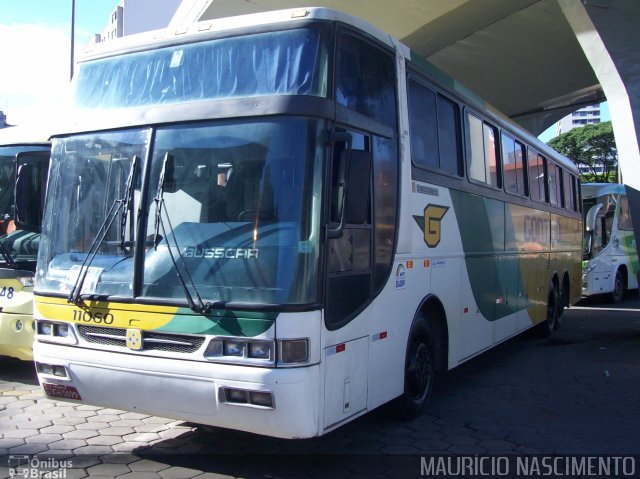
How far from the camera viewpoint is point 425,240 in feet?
19.4

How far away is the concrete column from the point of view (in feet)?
34.5

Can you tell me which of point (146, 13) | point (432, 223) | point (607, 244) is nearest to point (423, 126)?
point (432, 223)

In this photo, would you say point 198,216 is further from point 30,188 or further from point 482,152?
point 482,152

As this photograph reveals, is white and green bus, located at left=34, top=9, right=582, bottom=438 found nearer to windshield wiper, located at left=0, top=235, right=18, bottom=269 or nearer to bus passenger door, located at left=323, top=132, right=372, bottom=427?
bus passenger door, located at left=323, top=132, right=372, bottom=427

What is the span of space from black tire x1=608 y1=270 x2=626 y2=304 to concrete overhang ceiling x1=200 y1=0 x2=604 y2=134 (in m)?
8.33

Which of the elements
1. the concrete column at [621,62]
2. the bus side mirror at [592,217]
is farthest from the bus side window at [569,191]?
the bus side mirror at [592,217]

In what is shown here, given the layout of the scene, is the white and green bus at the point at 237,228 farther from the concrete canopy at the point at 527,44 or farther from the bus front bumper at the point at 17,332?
the concrete canopy at the point at 527,44

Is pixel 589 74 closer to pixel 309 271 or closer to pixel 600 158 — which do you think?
pixel 600 158

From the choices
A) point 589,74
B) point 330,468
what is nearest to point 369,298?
point 330,468

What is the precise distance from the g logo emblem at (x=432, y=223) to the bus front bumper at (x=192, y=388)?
233cm

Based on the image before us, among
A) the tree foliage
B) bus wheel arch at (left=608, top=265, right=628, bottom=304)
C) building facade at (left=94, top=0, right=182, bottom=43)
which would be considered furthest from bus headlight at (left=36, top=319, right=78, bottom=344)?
the tree foliage

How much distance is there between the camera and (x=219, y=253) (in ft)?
13.7

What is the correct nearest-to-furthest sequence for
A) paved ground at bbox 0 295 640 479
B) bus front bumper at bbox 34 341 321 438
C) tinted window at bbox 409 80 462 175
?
bus front bumper at bbox 34 341 321 438
paved ground at bbox 0 295 640 479
tinted window at bbox 409 80 462 175

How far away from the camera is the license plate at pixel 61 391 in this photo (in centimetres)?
462
